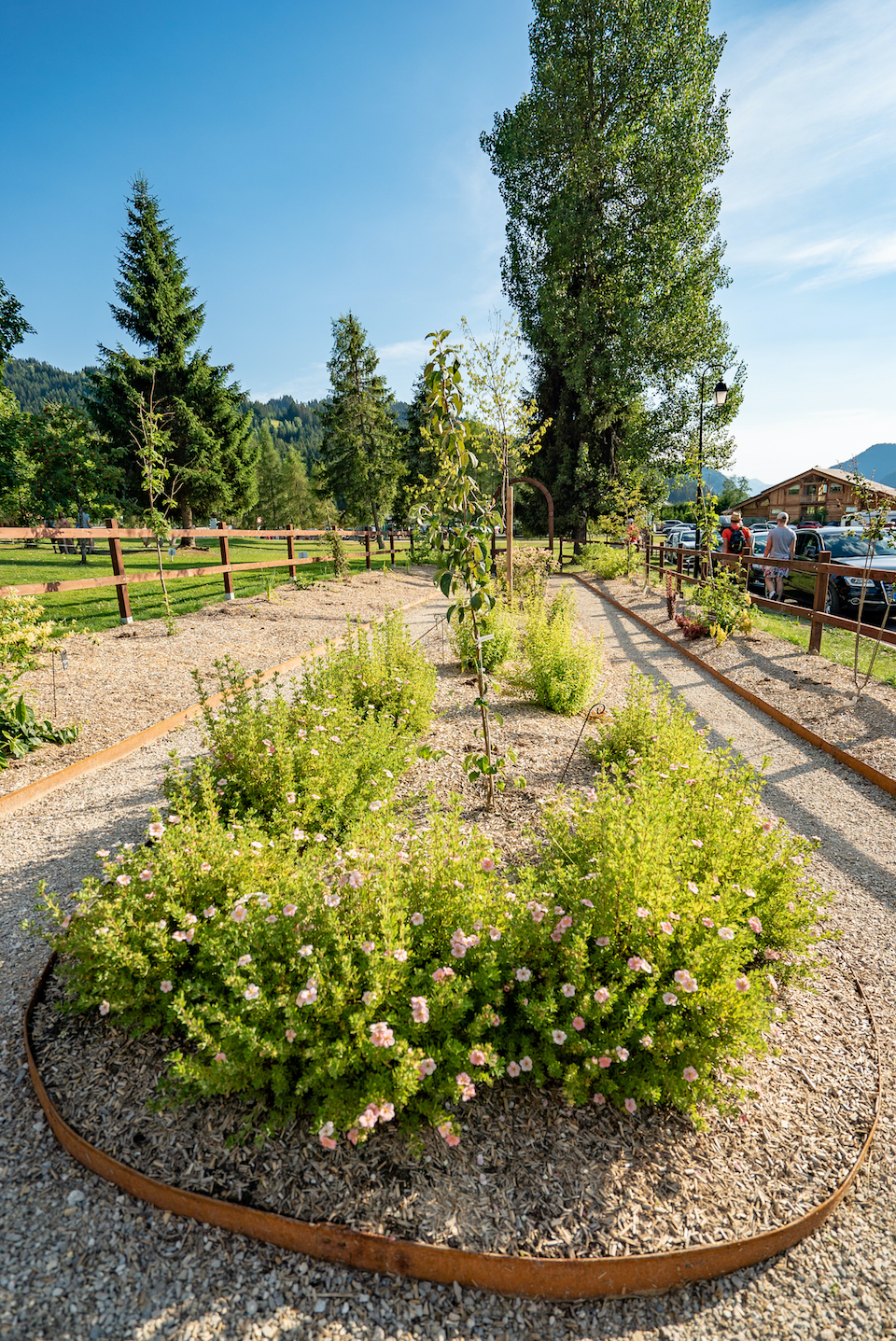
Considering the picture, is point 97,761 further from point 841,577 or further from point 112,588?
point 841,577

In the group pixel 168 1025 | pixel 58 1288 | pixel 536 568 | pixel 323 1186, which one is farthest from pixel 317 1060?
pixel 536 568

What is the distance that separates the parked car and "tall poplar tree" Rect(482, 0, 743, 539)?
11342mm

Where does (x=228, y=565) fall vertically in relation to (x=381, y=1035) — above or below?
above

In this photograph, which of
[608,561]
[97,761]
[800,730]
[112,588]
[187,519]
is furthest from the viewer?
[187,519]

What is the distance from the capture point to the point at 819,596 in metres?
7.91

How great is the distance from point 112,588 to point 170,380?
12.9 metres

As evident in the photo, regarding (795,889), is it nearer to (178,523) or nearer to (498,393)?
(498,393)

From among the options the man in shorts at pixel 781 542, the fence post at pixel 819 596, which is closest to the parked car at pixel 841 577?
the man in shorts at pixel 781 542

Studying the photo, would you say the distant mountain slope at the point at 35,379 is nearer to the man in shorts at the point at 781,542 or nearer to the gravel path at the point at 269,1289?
the man in shorts at the point at 781,542

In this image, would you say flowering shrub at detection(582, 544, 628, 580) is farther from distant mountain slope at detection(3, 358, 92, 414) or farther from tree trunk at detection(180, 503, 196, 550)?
distant mountain slope at detection(3, 358, 92, 414)

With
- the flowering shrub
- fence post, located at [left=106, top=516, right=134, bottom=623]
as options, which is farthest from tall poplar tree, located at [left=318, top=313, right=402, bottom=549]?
fence post, located at [left=106, top=516, right=134, bottom=623]

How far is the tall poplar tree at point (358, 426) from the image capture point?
92.8 feet

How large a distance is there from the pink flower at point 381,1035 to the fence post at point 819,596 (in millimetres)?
7705

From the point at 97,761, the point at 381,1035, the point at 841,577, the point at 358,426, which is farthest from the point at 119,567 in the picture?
the point at 358,426
